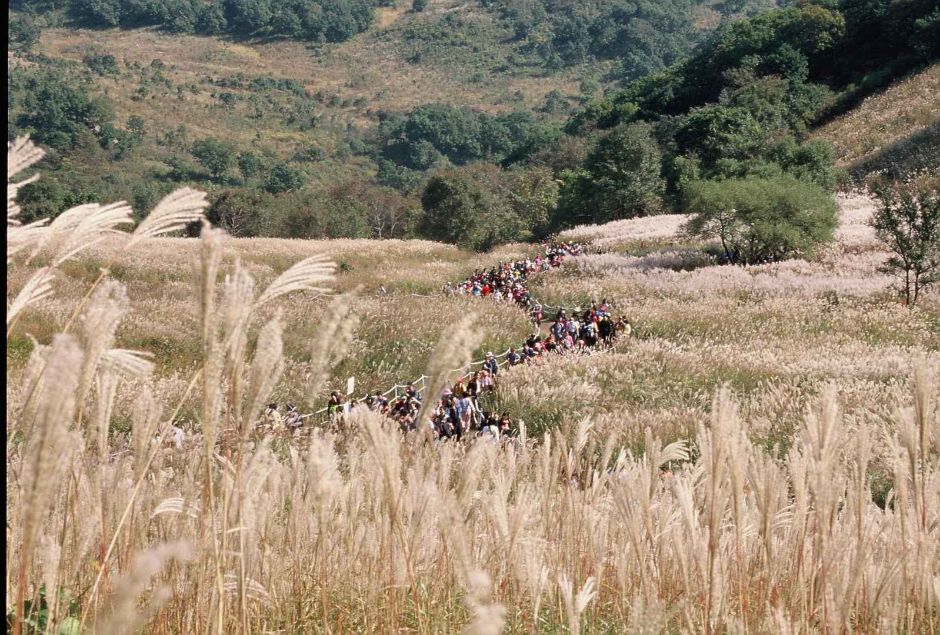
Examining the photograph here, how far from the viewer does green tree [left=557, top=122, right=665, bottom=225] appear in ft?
162

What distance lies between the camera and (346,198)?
239 ft

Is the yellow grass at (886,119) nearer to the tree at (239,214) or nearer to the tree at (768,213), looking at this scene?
the tree at (768,213)

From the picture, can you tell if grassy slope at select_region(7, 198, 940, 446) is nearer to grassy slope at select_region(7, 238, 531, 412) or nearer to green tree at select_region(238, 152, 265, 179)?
grassy slope at select_region(7, 238, 531, 412)

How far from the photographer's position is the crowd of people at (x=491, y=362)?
10.2 metres

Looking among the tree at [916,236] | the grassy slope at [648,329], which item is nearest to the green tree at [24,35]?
the grassy slope at [648,329]

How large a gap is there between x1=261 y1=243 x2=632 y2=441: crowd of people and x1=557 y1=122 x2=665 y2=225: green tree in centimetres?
1281

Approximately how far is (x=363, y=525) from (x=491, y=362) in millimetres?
13427

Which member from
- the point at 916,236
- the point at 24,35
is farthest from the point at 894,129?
the point at 24,35

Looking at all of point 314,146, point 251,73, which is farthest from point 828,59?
point 251,73

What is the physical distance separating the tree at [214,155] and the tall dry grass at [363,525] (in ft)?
427

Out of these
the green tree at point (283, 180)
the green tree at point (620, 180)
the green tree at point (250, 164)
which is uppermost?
the green tree at point (250, 164)

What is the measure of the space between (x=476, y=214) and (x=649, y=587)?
181 feet

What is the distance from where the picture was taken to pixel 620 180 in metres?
51.0

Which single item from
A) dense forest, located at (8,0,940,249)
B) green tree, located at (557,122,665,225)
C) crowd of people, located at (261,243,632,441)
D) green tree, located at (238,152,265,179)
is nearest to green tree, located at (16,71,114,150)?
dense forest, located at (8,0,940,249)
